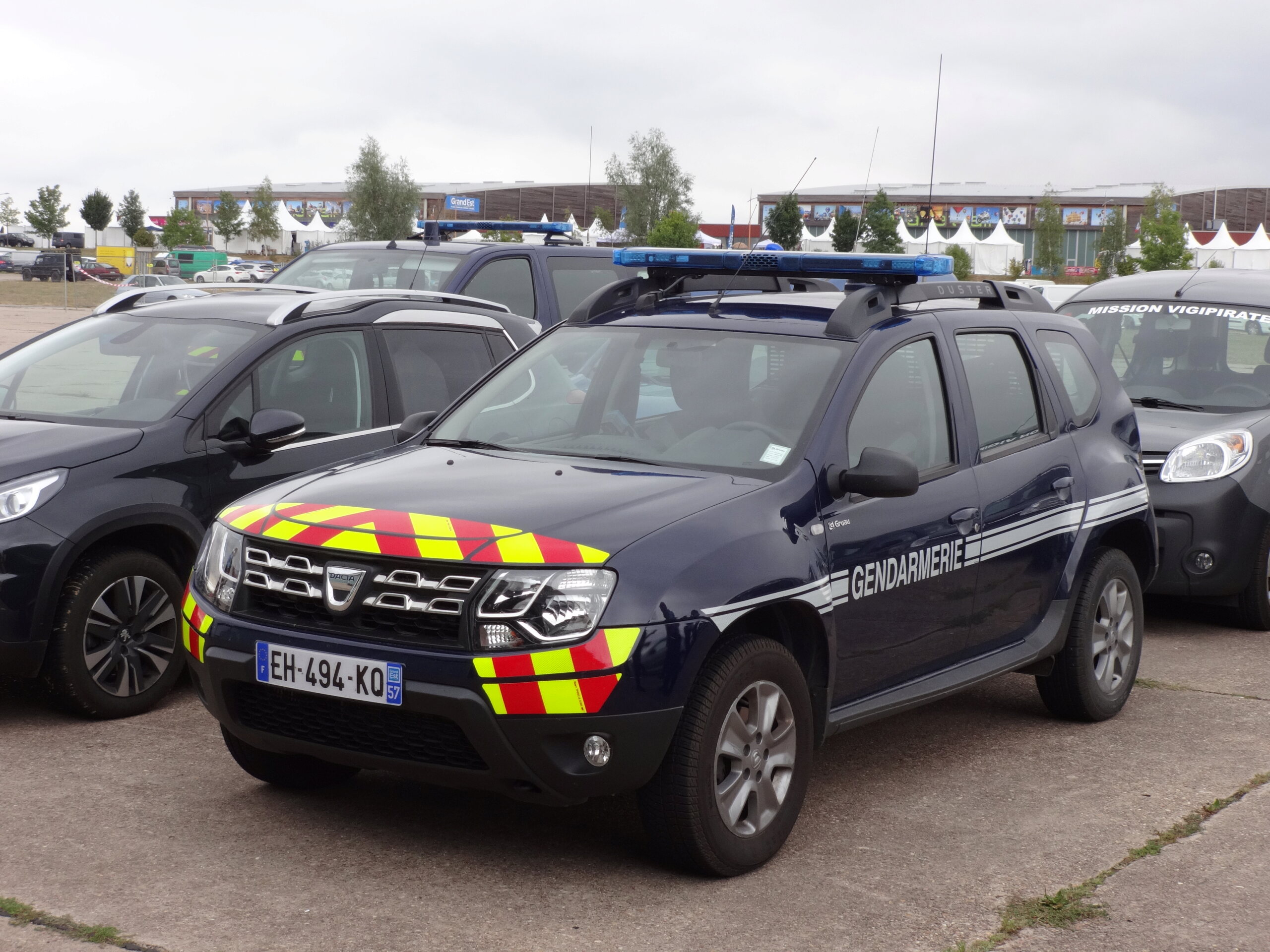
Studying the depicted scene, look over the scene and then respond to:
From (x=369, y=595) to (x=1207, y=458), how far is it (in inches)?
215

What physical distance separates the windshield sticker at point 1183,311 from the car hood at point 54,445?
20.0 feet

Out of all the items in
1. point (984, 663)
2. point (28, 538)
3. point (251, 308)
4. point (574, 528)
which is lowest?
point (984, 663)

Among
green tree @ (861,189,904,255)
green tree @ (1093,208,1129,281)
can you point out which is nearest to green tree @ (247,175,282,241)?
green tree @ (861,189,904,255)

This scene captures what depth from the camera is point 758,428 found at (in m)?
4.83

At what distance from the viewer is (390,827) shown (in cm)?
471

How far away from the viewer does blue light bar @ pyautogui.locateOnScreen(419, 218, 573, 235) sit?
12.2 m

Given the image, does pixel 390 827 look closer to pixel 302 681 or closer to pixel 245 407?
pixel 302 681

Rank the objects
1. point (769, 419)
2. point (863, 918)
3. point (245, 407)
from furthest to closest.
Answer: point (245, 407)
point (769, 419)
point (863, 918)

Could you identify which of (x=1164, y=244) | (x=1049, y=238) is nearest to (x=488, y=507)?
(x=1164, y=244)

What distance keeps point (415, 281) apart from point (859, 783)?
650 centimetres

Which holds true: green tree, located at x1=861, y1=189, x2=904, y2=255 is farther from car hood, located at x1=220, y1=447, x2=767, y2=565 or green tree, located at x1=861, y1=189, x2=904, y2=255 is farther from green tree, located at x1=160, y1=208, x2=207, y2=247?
green tree, located at x1=160, y1=208, x2=207, y2=247

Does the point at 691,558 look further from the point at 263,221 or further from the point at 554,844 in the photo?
the point at 263,221

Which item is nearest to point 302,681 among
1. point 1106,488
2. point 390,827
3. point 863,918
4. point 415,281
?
point 390,827

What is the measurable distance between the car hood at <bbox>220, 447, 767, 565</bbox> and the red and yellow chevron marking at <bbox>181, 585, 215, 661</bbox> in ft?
0.95
